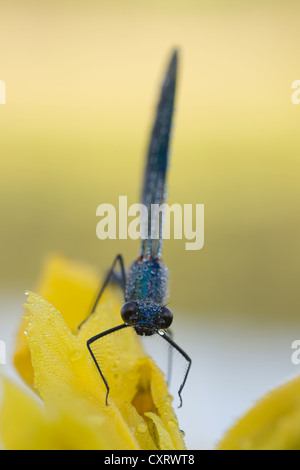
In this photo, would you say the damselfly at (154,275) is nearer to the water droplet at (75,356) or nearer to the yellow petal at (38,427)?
the water droplet at (75,356)

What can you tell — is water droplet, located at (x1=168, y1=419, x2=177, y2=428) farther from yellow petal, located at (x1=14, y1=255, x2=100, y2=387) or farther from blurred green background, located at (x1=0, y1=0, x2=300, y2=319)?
blurred green background, located at (x1=0, y1=0, x2=300, y2=319)

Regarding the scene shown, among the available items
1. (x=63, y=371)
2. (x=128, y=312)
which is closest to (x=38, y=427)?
(x=63, y=371)

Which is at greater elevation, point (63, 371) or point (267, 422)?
point (63, 371)

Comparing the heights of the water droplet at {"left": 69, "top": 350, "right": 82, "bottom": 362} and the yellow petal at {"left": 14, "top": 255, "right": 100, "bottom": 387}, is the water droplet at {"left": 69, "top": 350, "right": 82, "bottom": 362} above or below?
below

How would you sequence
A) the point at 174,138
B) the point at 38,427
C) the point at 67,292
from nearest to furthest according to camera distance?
1. the point at 38,427
2. the point at 67,292
3. the point at 174,138

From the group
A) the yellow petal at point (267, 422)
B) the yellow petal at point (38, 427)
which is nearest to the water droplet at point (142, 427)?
the yellow petal at point (267, 422)

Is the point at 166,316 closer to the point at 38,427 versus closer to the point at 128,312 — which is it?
the point at 128,312

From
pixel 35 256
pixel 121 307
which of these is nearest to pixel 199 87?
pixel 35 256

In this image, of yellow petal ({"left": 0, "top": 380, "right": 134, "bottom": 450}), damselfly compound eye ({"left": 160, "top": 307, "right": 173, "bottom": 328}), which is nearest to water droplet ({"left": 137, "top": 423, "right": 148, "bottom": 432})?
yellow petal ({"left": 0, "top": 380, "right": 134, "bottom": 450})
